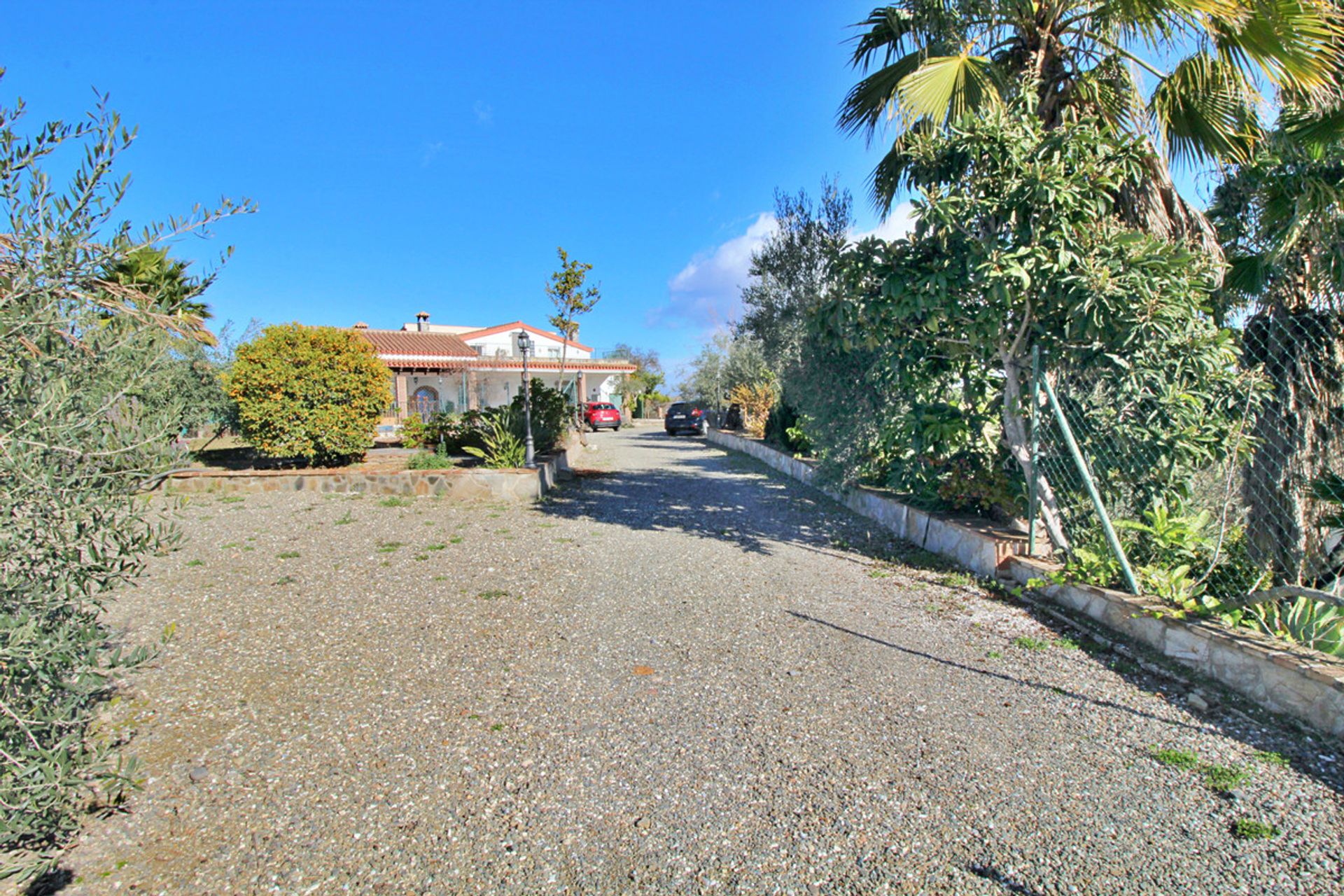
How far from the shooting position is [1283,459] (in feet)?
17.0

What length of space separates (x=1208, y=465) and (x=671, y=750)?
4.64 meters

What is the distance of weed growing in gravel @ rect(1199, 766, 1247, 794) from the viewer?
259 centimetres

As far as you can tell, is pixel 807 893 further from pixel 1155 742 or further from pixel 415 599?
pixel 415 599

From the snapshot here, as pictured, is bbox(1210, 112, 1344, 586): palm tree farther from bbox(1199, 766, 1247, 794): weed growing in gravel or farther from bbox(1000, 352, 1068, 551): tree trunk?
bbox(1199, 766, 1247, 794): weed growing in gravel

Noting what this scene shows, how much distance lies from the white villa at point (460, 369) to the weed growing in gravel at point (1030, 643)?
69.1 ft

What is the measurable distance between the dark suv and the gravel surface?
20709 millimetres

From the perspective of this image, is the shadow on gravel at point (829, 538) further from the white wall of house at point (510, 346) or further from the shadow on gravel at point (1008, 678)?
the white wall of house at point (510, 346)

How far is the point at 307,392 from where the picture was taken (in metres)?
10.4

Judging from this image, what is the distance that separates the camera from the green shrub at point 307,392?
10.2m

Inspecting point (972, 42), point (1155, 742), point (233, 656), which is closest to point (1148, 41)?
point (972, 42)

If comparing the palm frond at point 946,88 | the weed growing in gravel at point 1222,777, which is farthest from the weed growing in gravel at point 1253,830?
the palm frond at point 946,88

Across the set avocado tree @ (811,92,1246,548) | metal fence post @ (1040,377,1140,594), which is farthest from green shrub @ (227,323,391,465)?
metal fence post @ (1040,377,1140,594)

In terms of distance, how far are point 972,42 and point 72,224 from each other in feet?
22.5

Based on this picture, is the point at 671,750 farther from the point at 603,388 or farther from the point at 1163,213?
the point at 603,388
